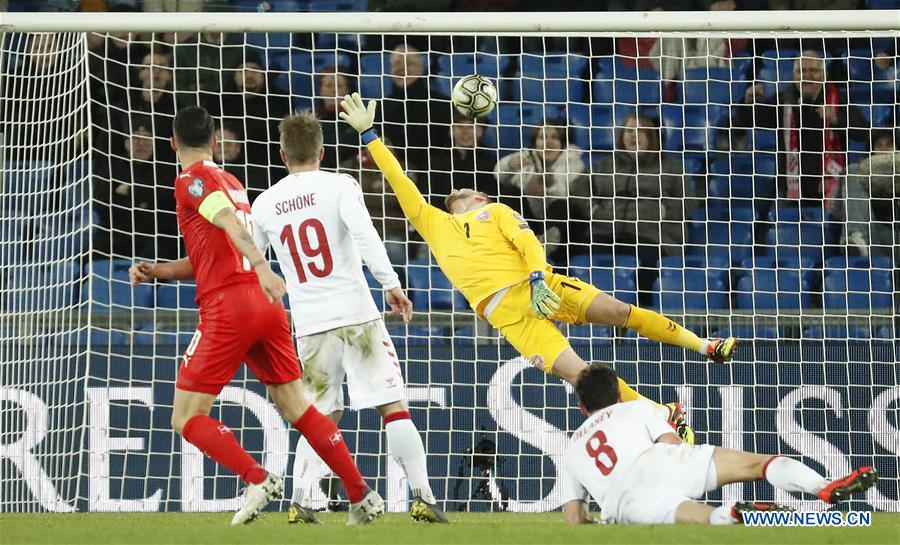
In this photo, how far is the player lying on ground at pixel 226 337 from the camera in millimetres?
6254

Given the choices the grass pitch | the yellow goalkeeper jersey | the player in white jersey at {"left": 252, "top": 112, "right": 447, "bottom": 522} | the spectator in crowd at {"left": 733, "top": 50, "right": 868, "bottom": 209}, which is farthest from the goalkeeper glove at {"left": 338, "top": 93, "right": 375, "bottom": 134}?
the spectator in crowd at {"left": 733, "top": 50, "right": 868, "bottom": 209}

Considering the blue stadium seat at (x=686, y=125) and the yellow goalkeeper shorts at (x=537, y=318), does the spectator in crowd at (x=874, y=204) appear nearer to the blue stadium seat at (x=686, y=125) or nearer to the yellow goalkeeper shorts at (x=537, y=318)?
the blue stadium seat at (x=686, y=125)

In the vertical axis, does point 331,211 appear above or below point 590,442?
above

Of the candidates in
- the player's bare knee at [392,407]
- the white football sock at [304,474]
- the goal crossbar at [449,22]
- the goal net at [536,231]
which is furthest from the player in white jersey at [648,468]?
the goal net at [536,231]

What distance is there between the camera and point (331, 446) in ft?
21.3

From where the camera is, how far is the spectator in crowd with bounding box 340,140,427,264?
10.2m

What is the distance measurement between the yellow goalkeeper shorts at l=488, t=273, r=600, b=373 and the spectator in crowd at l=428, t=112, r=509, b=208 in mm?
2138

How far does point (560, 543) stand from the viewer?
532cm

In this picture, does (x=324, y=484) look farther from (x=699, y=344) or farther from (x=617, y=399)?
(x=617, y=399)

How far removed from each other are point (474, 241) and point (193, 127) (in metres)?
2.19

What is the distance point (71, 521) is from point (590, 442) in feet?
9.65

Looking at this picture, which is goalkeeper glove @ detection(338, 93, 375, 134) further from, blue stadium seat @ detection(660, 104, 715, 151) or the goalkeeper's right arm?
blue stadium seat @ detection(660, 104, 715, 151)

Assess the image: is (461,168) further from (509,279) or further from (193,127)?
→ (193,127)

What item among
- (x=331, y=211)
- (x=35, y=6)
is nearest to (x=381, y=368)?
(x=331, y=211)
